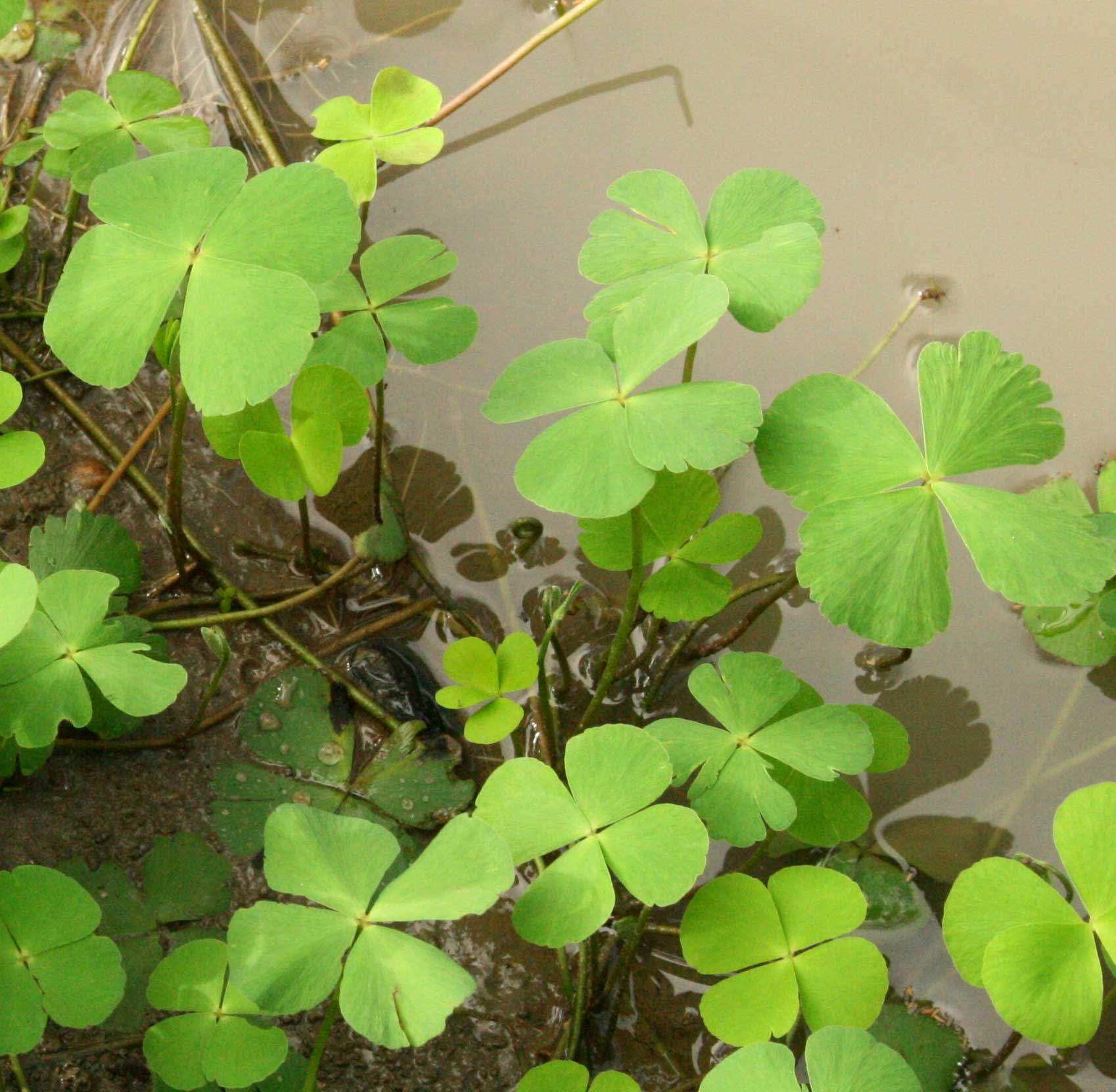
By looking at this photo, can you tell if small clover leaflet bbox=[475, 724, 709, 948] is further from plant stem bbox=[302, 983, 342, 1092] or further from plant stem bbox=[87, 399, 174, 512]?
plant stem bbox=[87, 399, 174, 512]

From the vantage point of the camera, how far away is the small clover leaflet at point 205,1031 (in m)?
1.43

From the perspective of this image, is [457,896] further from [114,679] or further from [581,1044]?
[114,679]

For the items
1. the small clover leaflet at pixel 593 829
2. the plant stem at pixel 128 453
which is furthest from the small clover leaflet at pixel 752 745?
the plant stem at pixel 128 453

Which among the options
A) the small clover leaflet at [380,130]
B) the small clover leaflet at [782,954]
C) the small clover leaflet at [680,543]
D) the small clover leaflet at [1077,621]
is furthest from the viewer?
the small clover leaflet at [380,130]

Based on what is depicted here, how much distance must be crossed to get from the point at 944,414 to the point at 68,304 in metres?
1.21

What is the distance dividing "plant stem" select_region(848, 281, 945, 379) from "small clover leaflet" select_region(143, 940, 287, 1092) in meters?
1.49

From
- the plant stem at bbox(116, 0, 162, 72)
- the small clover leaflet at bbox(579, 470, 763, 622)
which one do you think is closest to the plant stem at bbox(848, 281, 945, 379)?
the small clover leaflet at bbox(579, 470, 763, 622)

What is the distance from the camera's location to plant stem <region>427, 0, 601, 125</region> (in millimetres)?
2203

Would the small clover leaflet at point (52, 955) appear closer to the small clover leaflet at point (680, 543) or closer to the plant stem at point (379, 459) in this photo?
the plant stem at point (379, 459)

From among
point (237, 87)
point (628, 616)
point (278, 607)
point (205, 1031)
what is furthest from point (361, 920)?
point (237, 87)

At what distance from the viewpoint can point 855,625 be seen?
1.38 metres

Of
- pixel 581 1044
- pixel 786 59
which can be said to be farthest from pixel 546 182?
pixel 581 1044

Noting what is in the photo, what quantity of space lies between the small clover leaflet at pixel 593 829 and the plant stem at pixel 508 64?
1411 millimetres

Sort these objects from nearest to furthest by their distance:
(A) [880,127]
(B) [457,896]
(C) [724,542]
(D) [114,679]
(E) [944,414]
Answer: (B) [457,896]
(E) [944,414]
(D) [114,679]
(C) [724,542]
(A) [880,127]
